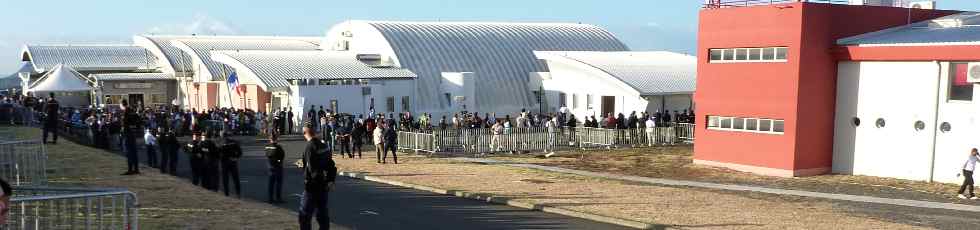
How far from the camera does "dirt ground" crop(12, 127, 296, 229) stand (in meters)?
11.9

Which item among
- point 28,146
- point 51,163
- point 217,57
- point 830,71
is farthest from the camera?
point 217,57

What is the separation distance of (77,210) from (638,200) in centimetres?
1059

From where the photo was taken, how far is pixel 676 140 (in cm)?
3394

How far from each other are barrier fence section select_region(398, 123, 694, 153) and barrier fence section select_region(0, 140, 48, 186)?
1532cm

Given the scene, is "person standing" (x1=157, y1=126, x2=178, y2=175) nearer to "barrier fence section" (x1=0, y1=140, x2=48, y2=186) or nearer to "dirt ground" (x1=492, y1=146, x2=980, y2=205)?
"barrier fence section" (x1=0, y1=140, x2=48, y2=186)

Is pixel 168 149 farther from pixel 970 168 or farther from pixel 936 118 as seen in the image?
pixel 936 118

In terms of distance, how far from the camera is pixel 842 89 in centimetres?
2431

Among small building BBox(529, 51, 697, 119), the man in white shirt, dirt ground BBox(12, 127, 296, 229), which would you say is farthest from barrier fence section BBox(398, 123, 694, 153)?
dirt ground BBox(12, 127, 296, 229)

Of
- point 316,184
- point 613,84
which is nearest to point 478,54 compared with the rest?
point 613,84

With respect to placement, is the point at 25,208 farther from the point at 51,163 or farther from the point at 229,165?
the point at 51,163

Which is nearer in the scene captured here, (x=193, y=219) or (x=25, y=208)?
(x=25, y=208)

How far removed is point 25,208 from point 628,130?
25.5 meters

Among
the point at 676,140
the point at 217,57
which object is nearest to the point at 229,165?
the point at 676,140

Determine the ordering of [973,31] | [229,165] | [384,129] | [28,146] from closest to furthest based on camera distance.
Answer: [28,146]
[229,165]
[973,31]
[384,129]
